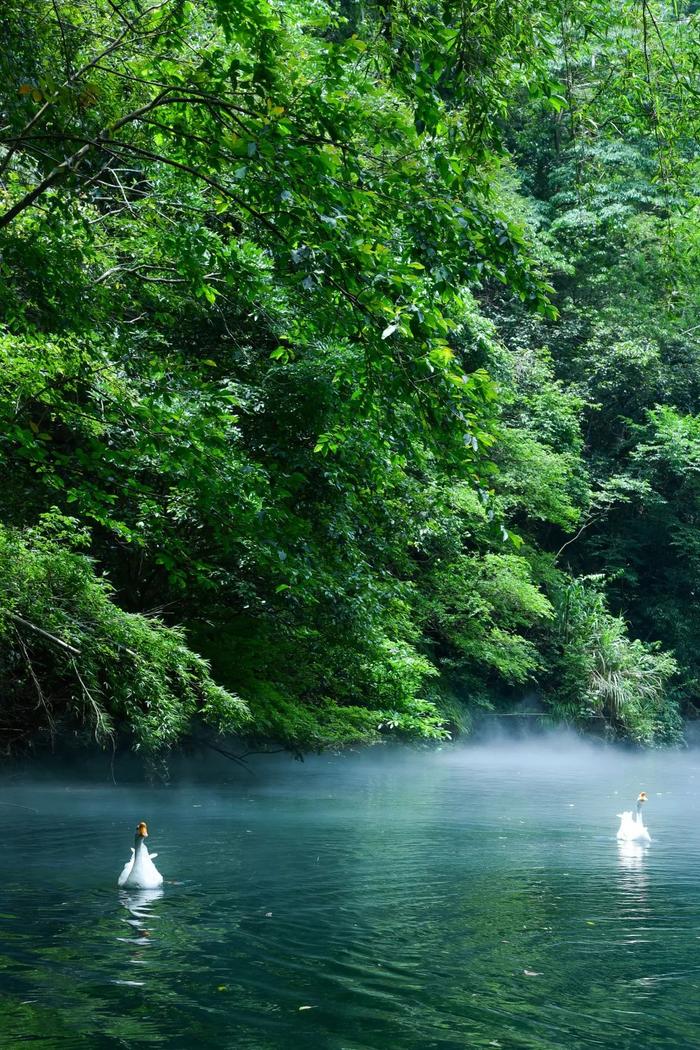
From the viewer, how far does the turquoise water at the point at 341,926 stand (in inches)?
243

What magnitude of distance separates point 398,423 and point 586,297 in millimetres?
26267

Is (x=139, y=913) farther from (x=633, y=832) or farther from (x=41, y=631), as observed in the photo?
(x=633, y=832)

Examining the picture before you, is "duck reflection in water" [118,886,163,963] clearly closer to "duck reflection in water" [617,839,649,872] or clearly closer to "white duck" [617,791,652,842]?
"duck reflection in water" [617,839,649,872]

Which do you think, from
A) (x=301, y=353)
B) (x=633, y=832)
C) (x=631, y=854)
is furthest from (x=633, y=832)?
(x=301, y=353)

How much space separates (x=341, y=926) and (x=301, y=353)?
7.07 m

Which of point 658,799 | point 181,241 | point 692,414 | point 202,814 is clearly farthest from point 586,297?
point 181,241

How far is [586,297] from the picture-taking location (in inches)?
1216

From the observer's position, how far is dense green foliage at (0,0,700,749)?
5559 millimetres

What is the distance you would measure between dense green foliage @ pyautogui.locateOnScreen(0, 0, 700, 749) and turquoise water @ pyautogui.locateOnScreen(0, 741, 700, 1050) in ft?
4.65

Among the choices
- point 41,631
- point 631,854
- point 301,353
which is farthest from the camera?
point 301,353

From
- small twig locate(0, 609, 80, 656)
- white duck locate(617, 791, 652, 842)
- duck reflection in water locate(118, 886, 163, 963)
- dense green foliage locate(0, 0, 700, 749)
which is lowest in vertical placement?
duck reflection in water locate(118, 886, 163, 963)

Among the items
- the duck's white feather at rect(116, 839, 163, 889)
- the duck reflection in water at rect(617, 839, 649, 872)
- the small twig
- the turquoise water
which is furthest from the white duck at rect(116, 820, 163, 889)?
the duck reflection in water at rect(617, 839, 649, 872)

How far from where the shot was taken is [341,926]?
8.48 metres

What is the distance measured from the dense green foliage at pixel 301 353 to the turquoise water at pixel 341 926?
1418 mm
